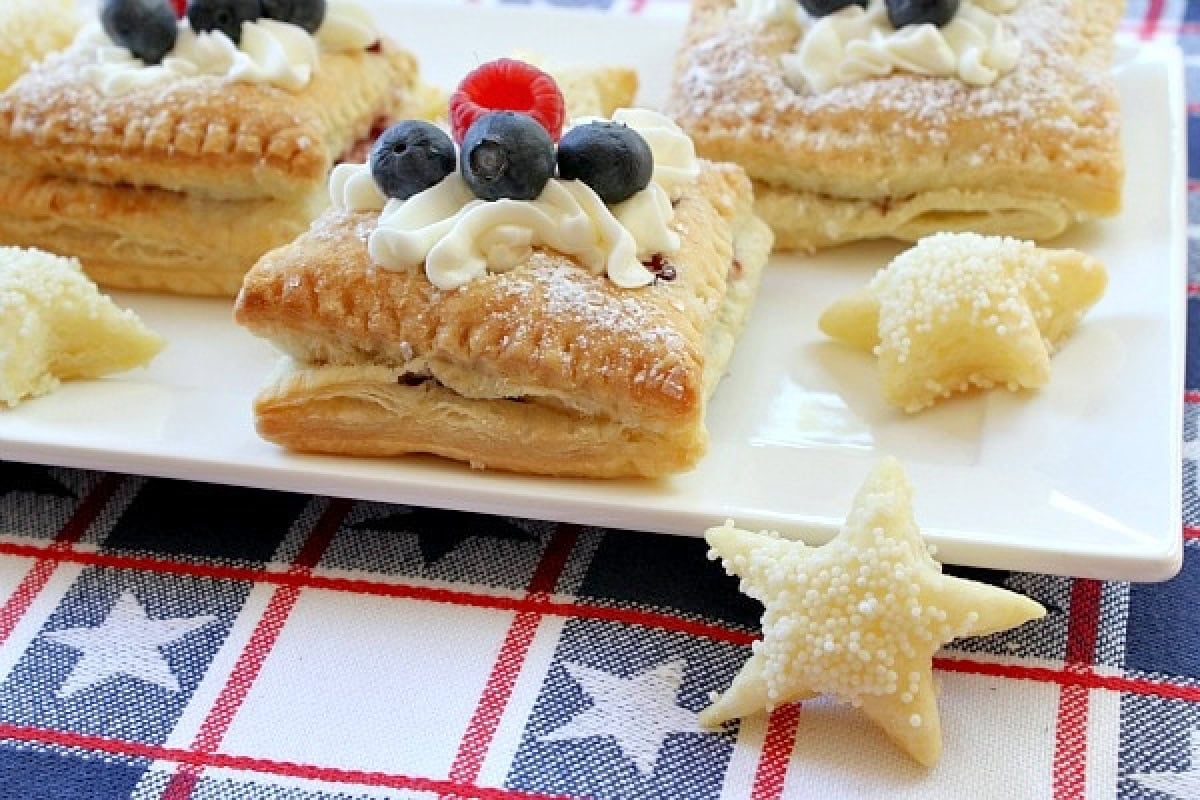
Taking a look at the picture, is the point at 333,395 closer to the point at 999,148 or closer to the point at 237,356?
the point at 237,356

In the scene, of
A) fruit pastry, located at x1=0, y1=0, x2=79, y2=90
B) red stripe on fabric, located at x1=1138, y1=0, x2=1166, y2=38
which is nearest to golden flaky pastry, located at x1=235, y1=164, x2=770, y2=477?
fruit pastry, located at x1=0, y1=0, x2=79, y2=90

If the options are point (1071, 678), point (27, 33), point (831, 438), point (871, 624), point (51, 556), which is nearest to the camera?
point (871, 624)

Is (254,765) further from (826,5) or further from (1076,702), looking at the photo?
(826,5)

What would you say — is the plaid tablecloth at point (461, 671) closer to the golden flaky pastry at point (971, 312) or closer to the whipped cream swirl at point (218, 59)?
the golden flaky pastry at point (971, 312)

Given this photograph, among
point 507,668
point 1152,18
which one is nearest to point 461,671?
point 507,668

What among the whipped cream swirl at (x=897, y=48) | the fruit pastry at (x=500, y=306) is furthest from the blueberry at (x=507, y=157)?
the whipped cream swirl at (x=897, y=48)

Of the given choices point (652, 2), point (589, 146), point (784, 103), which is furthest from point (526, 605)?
point (652, 2)

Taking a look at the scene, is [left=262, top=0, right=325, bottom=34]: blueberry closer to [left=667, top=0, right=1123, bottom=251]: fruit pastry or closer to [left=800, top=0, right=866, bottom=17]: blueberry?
[left=667, top=0, right=1123, bottom=251]: fruit pastry
